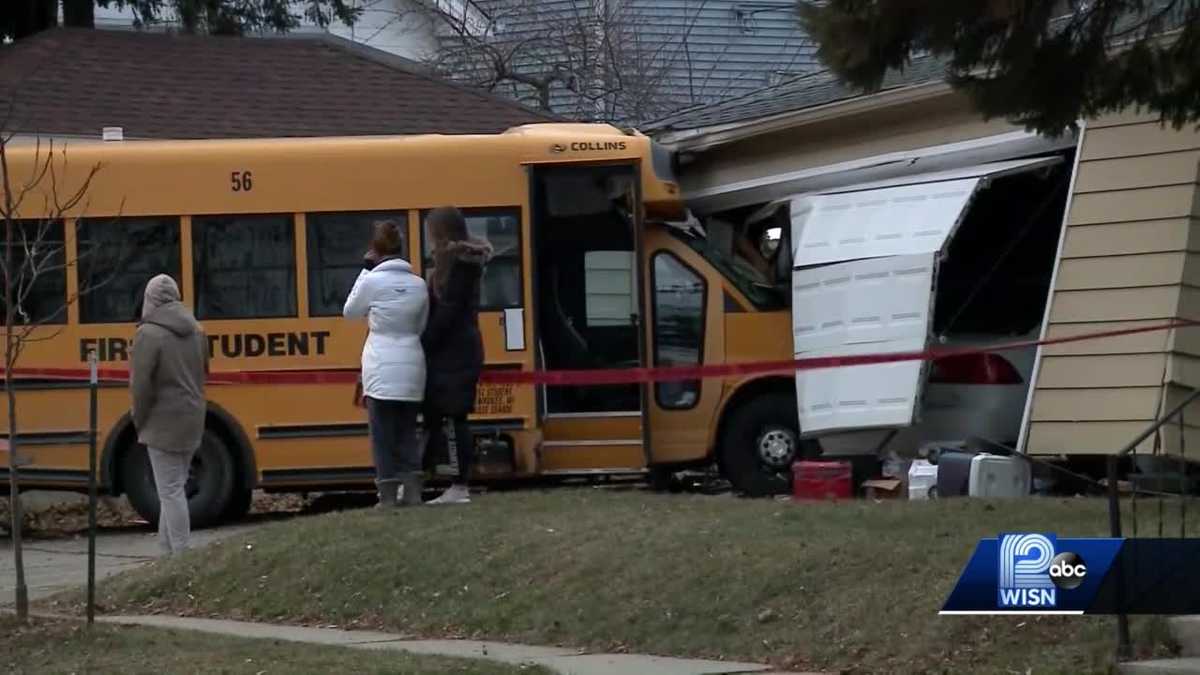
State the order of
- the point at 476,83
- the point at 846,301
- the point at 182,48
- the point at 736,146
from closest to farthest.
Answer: the point at 846,301
the point at 736,146
the point at 182,48
the point at 476,83

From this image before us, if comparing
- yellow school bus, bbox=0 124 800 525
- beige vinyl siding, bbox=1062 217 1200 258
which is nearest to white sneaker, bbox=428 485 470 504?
yellow school bus, bbox=0 124 800 525

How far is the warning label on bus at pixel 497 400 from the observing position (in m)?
14.5

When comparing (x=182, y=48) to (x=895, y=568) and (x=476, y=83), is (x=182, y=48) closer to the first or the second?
(x=476, y=83)

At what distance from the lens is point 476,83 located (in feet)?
88.8

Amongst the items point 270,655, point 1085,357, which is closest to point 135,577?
point 270,655

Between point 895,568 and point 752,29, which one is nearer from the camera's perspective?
point 895,568

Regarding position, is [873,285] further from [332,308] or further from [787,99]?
[332,308]

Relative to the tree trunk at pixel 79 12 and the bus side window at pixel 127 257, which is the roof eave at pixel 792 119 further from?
the tree trunk at pixel 79 12

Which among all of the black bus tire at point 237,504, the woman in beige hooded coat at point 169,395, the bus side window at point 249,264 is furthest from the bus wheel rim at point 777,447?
the woman in beige hooded coat at point 169,395

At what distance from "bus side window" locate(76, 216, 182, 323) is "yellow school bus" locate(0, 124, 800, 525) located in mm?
15

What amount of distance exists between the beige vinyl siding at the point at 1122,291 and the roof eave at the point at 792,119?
4.96 feet

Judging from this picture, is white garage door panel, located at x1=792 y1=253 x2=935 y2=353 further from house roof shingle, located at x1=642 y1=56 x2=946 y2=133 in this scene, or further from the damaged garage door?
house roof shingle, located at x1=642 y1=56 x2=946 y2=133

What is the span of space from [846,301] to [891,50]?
5.44 metres

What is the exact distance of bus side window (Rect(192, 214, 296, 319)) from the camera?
48.2ft
